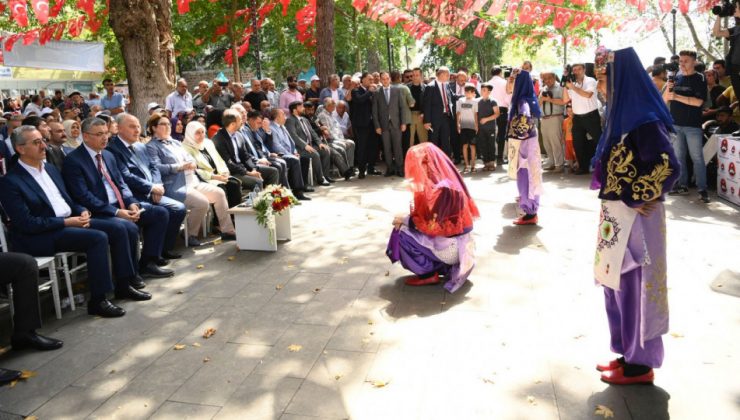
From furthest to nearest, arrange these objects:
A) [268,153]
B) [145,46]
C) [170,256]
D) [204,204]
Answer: [268,153] < [145,46] < [204,204] < [170,256]

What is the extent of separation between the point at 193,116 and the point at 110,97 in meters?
5.05

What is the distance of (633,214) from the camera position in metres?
3.37

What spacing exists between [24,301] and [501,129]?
10.2 metres

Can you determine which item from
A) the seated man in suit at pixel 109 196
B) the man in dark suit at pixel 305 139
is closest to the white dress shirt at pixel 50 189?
the seated man in suit at pixel 109 196

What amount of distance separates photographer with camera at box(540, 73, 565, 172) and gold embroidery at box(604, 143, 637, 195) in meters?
8.20

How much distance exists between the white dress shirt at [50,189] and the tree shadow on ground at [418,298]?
310 centimetres

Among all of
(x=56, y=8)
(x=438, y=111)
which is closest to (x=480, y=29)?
(x=438, y=111)

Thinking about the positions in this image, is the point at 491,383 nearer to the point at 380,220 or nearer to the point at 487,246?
the point at 487,246

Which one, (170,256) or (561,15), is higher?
(561,15)

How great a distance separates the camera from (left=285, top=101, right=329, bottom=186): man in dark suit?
36.3ft

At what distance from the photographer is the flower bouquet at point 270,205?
686 centimetres

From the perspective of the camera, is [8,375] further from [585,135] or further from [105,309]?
[585,135]

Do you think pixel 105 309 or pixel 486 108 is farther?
pixel 486 108

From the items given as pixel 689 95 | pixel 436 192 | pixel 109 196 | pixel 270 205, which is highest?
pixel 689 95
